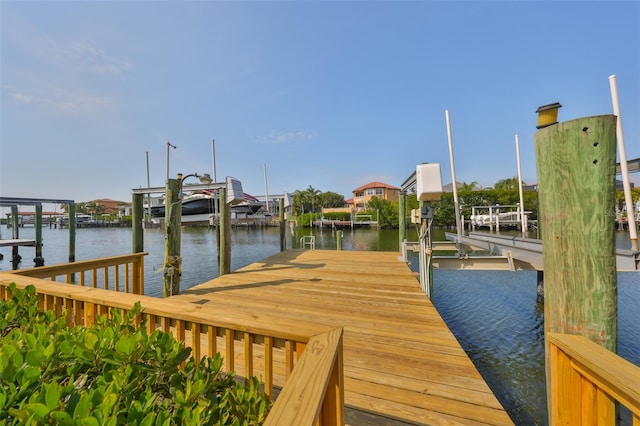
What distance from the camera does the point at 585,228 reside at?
1366 millimetres

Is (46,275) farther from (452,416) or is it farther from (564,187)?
(564,187)

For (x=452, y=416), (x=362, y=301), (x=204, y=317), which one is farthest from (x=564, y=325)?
(x=362, y=301)

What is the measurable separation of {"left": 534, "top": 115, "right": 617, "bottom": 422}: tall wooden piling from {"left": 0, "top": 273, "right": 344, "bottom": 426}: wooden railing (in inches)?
52.3

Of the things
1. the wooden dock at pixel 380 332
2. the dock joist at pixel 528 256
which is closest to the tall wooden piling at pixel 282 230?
the wooden dock at pixel 380 332

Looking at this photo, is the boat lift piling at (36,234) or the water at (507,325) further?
the boat lift piling at (36,234)

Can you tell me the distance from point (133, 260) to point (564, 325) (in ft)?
17.0

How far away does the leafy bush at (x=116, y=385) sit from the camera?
2.57 feet

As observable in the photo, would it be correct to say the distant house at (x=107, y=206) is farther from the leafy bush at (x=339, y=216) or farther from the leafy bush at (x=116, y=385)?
the leafy bush at (x=116, y=385)

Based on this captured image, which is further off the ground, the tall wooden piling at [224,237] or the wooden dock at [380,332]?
the tall wooden piling at [224,237]

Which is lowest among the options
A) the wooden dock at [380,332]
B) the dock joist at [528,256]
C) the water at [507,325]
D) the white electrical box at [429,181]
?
the water at [507,325]

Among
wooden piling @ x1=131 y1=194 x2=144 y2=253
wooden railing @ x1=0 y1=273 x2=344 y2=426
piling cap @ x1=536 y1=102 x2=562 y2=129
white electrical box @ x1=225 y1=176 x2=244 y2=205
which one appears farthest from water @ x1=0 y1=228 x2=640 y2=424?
piling cap @ x1=536 y1=102 x2=562 y2=129

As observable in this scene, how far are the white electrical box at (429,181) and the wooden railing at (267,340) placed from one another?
3313 mm

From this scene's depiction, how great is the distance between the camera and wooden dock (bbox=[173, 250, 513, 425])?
1.78m

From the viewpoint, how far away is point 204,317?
1471 millimetres
